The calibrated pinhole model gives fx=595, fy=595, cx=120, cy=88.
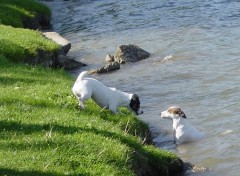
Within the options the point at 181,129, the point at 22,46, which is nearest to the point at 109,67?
the point at 22,46

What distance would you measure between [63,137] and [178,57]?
42.7 feet

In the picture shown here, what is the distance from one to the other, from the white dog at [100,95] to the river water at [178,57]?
1.33 m

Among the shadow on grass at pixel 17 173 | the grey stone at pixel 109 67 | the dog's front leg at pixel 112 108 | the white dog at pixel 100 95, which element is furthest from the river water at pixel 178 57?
the shadow on grass at pixel 17 173

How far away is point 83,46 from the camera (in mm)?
25250

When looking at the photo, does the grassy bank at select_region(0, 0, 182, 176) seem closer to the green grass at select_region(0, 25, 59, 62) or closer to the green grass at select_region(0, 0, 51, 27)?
the green grass at select_region(0, 25, 59, 62)

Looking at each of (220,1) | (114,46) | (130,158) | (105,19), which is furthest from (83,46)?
(130,158)

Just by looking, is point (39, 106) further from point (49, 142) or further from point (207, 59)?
point (207, 59)

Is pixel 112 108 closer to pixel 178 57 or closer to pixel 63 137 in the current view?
pixel 63 137

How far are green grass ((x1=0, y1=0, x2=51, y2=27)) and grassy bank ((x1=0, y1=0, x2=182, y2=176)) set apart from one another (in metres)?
10.7

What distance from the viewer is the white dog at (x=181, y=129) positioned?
13.1m

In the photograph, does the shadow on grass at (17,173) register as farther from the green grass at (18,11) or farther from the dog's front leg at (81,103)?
the green grass at (18,11)

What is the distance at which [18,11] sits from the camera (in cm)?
2623

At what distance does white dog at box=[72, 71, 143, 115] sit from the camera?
11.7 meters

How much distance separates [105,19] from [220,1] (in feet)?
19.9
